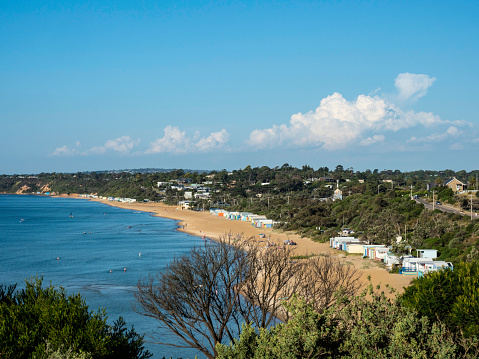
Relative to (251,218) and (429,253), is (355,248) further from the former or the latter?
(251,218)

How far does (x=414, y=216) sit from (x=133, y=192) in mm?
122014

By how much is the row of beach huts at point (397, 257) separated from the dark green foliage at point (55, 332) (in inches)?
716

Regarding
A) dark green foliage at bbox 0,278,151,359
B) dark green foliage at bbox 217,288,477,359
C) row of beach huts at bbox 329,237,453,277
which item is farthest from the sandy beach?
dark green foliage at bbox 0,278,151,359

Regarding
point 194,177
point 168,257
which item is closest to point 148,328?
point 168,257

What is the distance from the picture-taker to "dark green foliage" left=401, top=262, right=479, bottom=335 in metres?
12.7

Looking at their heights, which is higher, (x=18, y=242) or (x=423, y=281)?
(x=423, y=281)

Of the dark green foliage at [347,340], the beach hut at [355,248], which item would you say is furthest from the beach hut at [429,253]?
the dark green foliage at [347,340]

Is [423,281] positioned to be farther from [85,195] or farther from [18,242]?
[85,195]

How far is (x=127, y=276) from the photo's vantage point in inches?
1423

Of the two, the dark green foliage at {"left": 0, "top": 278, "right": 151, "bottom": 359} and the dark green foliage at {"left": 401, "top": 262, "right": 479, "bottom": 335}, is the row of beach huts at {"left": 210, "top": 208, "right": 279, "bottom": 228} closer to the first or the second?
the dark green foliage at {"left": 401, "top": 262, "right": 479, "bottom": 335}

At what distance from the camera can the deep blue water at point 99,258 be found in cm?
2811

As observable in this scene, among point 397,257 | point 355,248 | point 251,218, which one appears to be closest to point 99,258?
point 355,248

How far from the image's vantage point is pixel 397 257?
34.0 meters

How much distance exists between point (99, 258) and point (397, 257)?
2670cm
